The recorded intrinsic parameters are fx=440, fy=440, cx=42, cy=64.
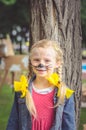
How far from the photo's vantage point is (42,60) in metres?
3.28

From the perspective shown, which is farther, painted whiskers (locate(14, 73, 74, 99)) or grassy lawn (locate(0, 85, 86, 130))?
grassy lawn (locate(0, 85, 86, 130))

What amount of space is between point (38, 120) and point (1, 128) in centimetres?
380

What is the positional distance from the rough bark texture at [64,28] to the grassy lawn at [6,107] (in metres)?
1.85

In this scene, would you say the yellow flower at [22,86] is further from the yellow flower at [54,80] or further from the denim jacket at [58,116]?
the yellow flower at [54,80]

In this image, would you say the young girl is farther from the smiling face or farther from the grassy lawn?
the grassy lawn

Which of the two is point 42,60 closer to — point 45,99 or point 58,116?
point 45,99

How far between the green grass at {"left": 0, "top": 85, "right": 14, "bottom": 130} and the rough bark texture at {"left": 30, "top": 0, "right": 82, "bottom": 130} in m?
2.42

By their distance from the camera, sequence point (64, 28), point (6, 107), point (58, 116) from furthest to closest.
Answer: point (6, 107)
point (64, 28)
point (58, 116)

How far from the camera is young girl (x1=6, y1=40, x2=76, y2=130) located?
128 inches

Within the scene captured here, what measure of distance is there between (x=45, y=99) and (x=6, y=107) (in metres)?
5.89

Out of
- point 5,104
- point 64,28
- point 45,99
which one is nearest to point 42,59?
point 45,99

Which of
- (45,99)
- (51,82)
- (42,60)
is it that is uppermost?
(42,60)

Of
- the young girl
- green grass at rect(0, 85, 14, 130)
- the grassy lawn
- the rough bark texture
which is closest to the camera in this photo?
the young girl

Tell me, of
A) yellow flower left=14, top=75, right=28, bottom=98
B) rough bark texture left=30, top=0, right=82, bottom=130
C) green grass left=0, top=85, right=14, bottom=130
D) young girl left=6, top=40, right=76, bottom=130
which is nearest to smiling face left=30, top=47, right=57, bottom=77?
young girl left=6, top=40, right=76, bottom=130
